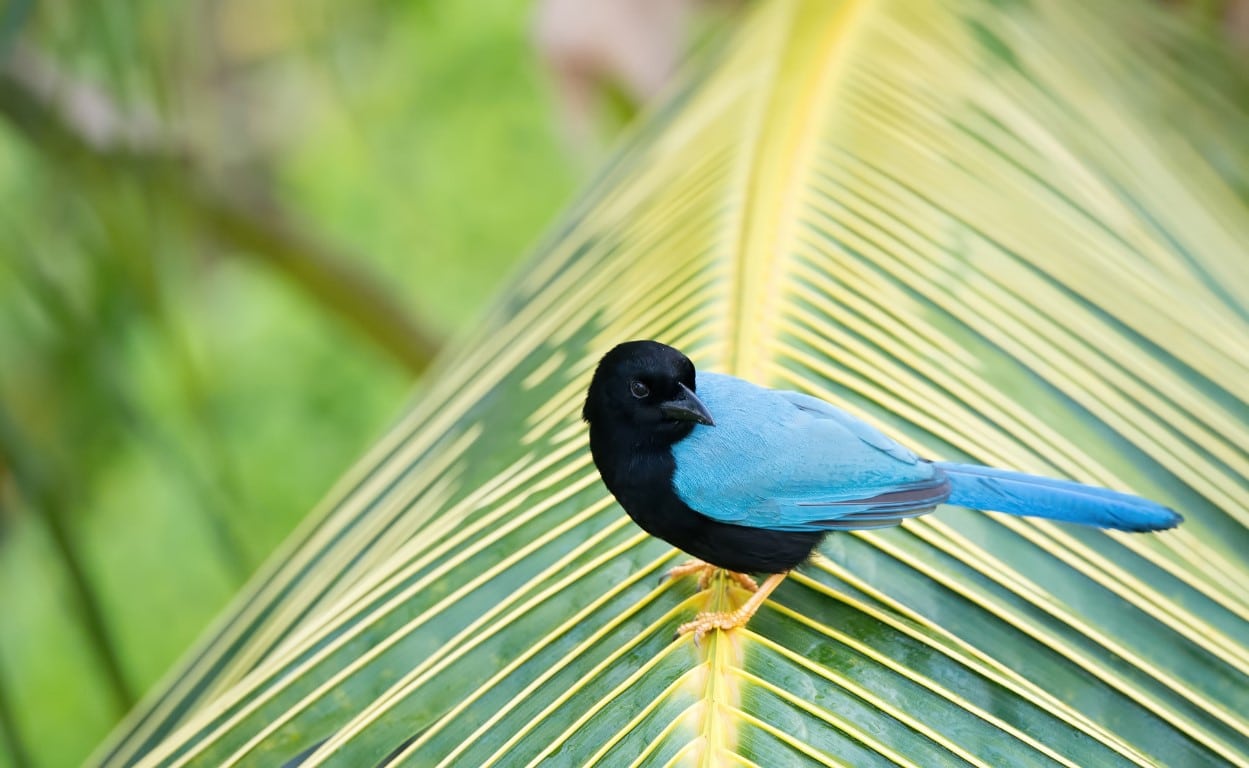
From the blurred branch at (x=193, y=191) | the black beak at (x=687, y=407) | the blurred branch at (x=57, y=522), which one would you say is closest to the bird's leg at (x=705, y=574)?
the black beak at (x=687, y=407)

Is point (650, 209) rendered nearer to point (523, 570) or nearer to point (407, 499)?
point (407, 499)

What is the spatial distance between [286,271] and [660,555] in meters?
1.63

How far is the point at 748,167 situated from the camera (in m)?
1.62

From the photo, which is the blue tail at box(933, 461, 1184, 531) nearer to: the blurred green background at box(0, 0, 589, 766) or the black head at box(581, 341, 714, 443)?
the black head at box(581, 341, 714, 443)

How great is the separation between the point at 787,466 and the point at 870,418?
15 centimetres

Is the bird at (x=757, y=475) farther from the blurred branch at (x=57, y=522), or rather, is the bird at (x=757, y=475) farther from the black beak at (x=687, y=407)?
the blurred branch at (x=57, y=522)

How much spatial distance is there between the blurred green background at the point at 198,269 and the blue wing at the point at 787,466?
819mm

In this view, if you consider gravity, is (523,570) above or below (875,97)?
below

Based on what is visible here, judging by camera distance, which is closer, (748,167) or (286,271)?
(748,167)

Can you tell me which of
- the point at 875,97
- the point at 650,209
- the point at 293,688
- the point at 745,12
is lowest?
the point at 293,688

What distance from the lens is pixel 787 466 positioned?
4.00 ft

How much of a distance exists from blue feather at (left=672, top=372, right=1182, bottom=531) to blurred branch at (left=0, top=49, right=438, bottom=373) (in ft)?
3.69

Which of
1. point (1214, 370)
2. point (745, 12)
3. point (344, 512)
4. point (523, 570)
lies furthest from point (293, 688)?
point (745, 12)

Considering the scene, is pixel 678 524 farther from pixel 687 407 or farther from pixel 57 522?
pixel 57 522
